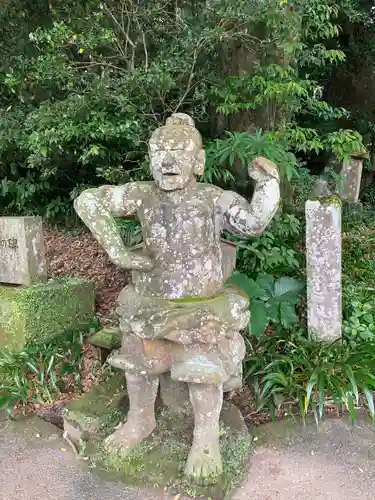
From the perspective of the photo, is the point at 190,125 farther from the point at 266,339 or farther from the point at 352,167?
the point at 352,167

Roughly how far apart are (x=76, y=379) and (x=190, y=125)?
2.28 meters

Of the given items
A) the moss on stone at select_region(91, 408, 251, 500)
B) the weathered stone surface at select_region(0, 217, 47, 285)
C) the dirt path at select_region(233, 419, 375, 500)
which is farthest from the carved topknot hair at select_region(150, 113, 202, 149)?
the weathered stone surface at select_region(0, 217, 47, 285)

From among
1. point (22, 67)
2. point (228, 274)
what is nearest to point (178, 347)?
point (228, 274)

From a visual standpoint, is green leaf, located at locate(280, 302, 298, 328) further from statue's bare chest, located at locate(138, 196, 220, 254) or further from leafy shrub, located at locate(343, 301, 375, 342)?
statue's bare chest, located at locate(138, 196, 220, 254)

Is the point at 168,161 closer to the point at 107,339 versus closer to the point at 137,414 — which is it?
the point at 137,414

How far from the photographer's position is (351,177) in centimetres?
595

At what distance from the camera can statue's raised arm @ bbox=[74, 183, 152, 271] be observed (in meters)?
2.55

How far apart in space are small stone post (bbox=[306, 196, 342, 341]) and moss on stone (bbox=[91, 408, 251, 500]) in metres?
1.29

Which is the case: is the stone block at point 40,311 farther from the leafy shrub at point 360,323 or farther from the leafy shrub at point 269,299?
the leafy shrub at point 360,323

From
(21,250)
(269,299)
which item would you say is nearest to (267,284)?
(269,299)

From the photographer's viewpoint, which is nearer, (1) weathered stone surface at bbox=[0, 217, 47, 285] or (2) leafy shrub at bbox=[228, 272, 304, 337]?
(2) leafy shrub at bbox=[228, 272, 304, 337]

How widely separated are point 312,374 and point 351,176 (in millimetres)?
3477

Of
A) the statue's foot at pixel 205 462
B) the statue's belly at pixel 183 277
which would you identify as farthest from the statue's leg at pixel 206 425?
the statue's belly at pixel 183 277

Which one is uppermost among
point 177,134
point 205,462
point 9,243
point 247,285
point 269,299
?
point 177,134
